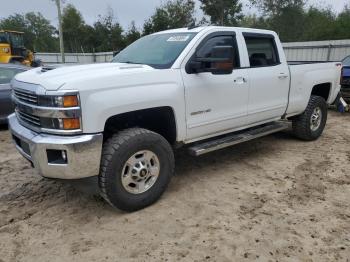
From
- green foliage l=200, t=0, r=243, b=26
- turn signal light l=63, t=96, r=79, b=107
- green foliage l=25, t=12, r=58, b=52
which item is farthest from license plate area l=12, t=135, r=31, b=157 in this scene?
green foliage l=25, t=12, r=58, b=52

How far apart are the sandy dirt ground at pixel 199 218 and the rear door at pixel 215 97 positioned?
0.75 metres

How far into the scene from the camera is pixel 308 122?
6.42 metres

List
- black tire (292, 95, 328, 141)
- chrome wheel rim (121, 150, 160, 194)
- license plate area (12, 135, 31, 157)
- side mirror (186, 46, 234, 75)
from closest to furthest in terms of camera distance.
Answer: license plate area (12, 135, 31, 157) < chrome wheel rim (121, 150, 160, 194) < side mirror (186, 46, 234, 75) < black tire (292, 95, 328, 141)

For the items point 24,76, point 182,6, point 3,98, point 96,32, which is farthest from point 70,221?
point 96,32

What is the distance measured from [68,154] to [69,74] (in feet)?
2.68

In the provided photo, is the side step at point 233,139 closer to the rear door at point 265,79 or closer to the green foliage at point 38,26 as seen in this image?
the rear door at point 265,79

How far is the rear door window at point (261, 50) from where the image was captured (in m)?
5.13

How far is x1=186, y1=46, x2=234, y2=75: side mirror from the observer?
13.2 ft

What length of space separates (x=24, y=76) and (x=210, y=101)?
2.18 meters

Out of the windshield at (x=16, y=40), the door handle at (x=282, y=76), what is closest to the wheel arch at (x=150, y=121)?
the door handle at (x=282, y=76)

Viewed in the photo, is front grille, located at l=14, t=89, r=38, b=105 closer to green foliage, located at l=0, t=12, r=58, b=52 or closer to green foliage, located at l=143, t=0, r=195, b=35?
green foliage, located at l=143, t=0, r=195, b=35

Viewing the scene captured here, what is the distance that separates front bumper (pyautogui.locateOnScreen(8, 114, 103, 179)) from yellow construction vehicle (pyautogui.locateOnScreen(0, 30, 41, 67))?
19317 mm

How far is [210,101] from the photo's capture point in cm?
443

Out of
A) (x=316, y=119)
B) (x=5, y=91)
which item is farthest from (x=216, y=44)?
(x=5, y=91)
